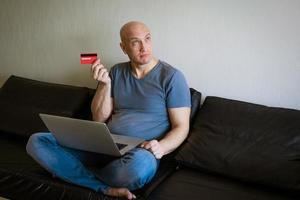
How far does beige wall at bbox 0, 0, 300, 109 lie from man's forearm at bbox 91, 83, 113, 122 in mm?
485

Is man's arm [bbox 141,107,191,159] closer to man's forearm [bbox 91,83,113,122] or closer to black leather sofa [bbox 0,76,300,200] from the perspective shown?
black leather sofa [bbox 0,76,300,200]

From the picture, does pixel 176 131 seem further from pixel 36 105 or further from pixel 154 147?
pixel 36 105

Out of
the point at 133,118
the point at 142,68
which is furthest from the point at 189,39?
the point at 133,118

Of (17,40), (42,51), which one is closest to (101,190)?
(42,51)

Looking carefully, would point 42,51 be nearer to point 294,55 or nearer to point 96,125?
point 96,125

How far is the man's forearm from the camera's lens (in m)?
2.16

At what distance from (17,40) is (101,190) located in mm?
1774

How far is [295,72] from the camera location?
2082 millimetres

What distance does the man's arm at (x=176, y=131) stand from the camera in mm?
1940

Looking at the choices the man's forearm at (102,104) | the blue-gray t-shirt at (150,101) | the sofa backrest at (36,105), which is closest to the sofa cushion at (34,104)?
the sofa backrest at (36,105)

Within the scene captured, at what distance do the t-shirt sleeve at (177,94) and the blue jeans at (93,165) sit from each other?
347mm

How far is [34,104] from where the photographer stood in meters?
2.51

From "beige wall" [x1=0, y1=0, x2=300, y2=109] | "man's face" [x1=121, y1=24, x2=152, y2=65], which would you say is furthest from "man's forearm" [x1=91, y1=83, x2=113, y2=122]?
"beige wall" [x1=0, y1=0, x2=300, y2=109]

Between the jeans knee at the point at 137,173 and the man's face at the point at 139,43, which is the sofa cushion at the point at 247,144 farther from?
the man's face at the point at 139,43
